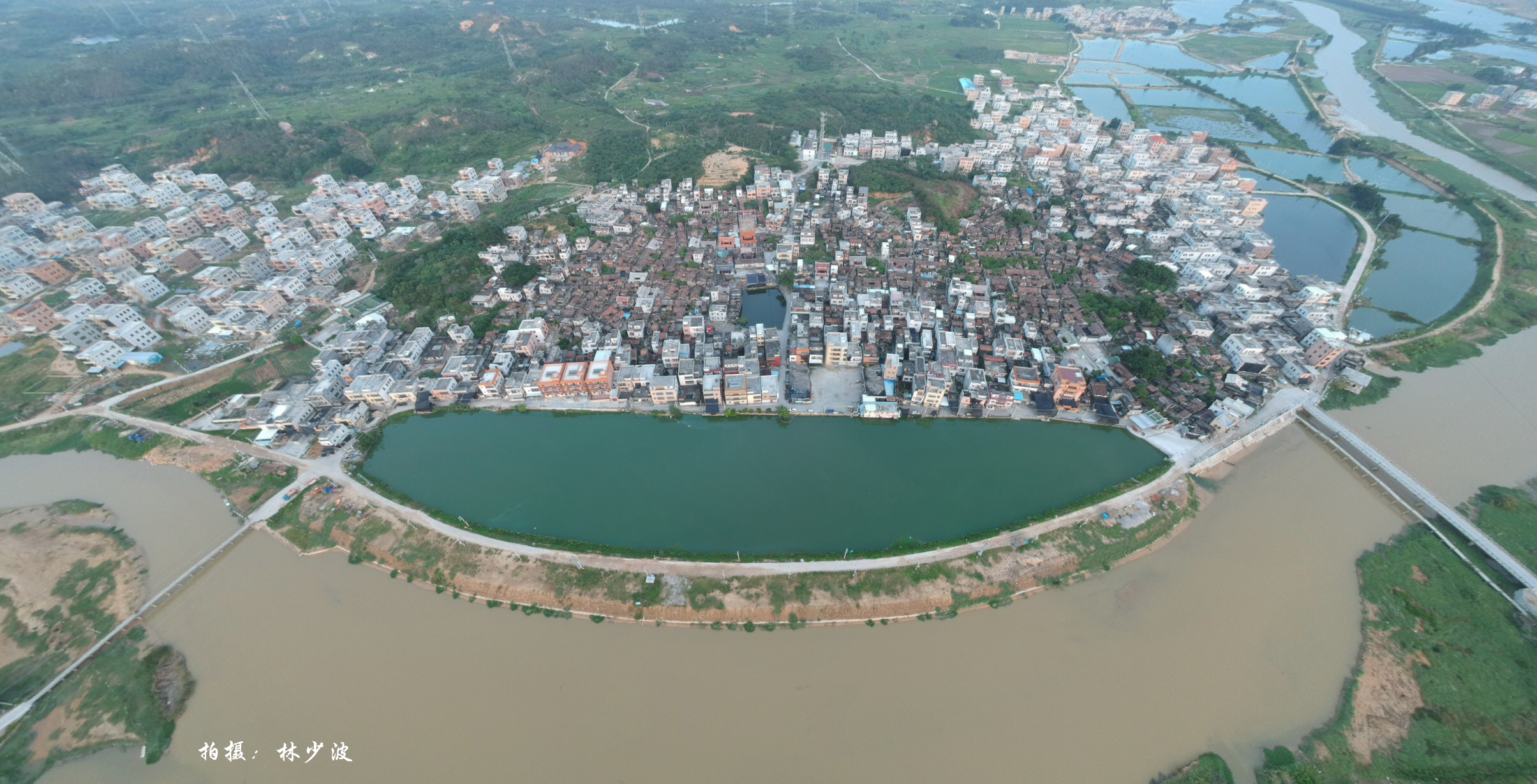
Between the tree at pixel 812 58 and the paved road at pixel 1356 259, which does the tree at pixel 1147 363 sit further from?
the tree at pixel 812 58

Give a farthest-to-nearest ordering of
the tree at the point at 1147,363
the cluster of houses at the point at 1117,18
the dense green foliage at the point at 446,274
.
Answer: the cluster of houses at the point at 1117,18, the dense green foliage at the point at 446,274, the tree at the point at 1147,363

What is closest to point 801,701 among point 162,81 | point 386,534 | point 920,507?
point 920,507

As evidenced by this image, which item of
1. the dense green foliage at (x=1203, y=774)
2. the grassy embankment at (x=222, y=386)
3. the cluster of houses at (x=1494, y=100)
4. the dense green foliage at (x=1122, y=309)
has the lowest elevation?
the dense green foliage at (x=1203, y=774)

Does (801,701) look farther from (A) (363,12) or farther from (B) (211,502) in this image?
(A) (363,12)

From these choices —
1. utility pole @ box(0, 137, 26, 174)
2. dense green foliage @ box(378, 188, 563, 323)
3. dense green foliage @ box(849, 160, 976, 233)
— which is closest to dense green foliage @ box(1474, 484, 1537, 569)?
dense green foliage @ box(849, 160, 976, 233)

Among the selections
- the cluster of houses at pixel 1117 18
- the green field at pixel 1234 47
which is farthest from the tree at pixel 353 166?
the cluster of houses at pixel 1117 18

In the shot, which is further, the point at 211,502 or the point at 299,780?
the point at 211,502

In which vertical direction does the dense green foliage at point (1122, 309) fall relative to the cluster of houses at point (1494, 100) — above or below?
below
